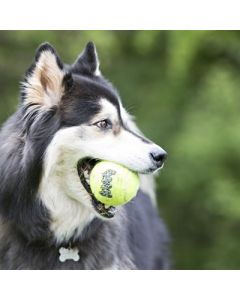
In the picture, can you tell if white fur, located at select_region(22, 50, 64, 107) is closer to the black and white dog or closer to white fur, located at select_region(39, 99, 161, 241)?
the black and white dog

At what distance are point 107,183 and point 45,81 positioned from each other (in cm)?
77

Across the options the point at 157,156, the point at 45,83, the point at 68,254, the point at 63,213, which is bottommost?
the point at 68,254

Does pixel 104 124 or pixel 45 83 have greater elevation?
pixel 45 83

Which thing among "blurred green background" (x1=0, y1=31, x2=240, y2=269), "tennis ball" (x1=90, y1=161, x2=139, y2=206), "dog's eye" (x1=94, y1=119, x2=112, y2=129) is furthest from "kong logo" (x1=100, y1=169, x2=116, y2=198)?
"blurred green background" (x1=0, y1=31, x2=240, y2=269)

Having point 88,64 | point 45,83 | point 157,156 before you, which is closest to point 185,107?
point 88,64

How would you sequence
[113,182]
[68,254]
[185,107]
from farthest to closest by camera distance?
[185,107]
[68,254]
[113,182]

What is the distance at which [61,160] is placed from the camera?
4680mm

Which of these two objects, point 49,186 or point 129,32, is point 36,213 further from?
point 129,32

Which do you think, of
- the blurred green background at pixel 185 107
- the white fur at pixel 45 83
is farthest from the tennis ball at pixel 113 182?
the blurred green background at pixel 185 107

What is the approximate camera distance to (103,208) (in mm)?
4637

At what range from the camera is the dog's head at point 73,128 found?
459 cm

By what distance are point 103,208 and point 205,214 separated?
7.96 meters

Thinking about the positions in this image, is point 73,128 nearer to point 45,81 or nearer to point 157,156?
point 45,81

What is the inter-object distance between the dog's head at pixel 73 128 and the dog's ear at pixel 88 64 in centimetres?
19
